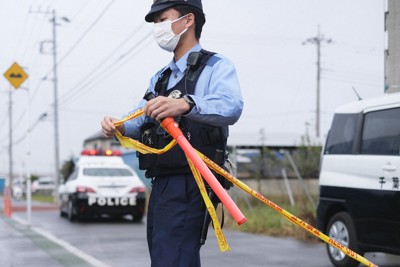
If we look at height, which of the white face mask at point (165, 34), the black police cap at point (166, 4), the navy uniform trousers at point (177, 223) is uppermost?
the black police cap at point (166, 4)

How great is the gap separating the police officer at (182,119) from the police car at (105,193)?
12.4 metres

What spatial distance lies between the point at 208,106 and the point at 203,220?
55cm

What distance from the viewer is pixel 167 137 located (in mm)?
3250

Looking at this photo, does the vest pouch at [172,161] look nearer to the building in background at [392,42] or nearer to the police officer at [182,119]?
the police officer at [182,119]

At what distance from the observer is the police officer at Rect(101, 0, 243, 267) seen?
3.05 m

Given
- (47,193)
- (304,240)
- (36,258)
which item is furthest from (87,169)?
(47,193)

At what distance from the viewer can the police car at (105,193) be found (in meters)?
15.7

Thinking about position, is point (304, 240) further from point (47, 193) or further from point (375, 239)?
point (47, 193)

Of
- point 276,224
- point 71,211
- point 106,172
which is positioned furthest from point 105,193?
point 276,224

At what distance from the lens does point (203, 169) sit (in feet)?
9.38

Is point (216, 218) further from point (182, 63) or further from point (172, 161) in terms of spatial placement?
point (182, 63)

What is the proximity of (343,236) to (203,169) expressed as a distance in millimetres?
5476

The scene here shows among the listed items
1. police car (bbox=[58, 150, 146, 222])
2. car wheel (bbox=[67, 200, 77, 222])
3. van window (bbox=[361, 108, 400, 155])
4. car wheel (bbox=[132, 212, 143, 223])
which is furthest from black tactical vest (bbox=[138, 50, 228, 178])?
car wheel (bbox=[67, 200, 77, 222])

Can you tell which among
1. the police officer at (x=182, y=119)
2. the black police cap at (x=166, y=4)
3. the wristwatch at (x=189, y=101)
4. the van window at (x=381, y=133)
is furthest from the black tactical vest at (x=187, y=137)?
the van window at (x=381, y=133)
